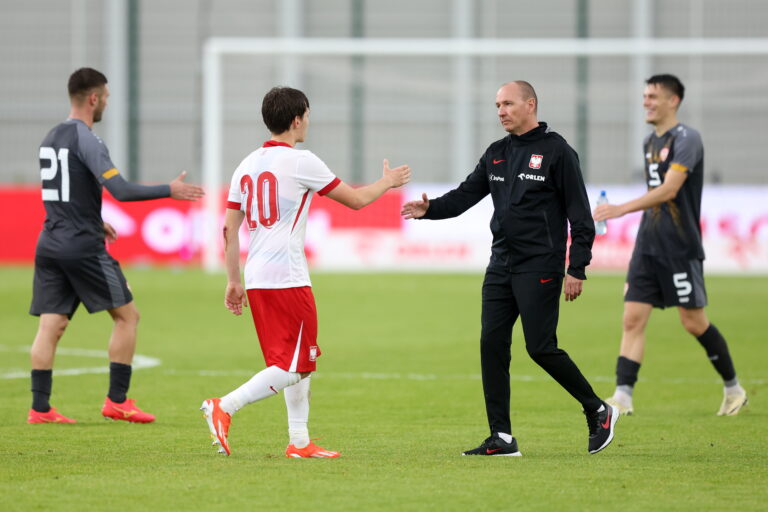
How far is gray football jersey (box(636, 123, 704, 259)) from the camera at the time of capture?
30.2 feet

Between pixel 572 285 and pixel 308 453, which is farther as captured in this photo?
pixel 572 285

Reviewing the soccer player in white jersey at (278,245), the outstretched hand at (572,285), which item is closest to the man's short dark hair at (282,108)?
the soccer player in white jersey at (278,245)

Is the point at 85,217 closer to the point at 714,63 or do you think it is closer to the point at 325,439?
the point at 325,439

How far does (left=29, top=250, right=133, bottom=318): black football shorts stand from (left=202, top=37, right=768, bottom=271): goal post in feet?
56.0

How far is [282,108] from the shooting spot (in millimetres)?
6688

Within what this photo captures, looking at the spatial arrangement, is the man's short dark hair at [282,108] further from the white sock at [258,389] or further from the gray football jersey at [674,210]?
the gray football jersey at [674,210]

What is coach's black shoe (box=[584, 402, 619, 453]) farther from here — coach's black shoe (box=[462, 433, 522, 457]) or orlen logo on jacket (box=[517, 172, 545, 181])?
orlen logo on jacket (box=[517, 172, 545, 181])

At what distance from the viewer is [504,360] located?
7160mm

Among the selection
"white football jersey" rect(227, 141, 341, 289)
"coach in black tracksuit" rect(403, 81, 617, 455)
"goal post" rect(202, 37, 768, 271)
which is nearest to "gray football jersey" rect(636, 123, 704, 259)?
"coach in black tracksuit" rect(403, 81, 617, 455)

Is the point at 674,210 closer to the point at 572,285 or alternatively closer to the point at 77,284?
the point at 572,285

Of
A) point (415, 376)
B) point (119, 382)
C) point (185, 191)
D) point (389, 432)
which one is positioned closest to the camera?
point (185, 191)

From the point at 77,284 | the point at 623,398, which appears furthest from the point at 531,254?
the point at 77,284

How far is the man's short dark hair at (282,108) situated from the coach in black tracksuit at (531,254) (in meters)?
1.16

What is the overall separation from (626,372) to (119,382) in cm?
359
